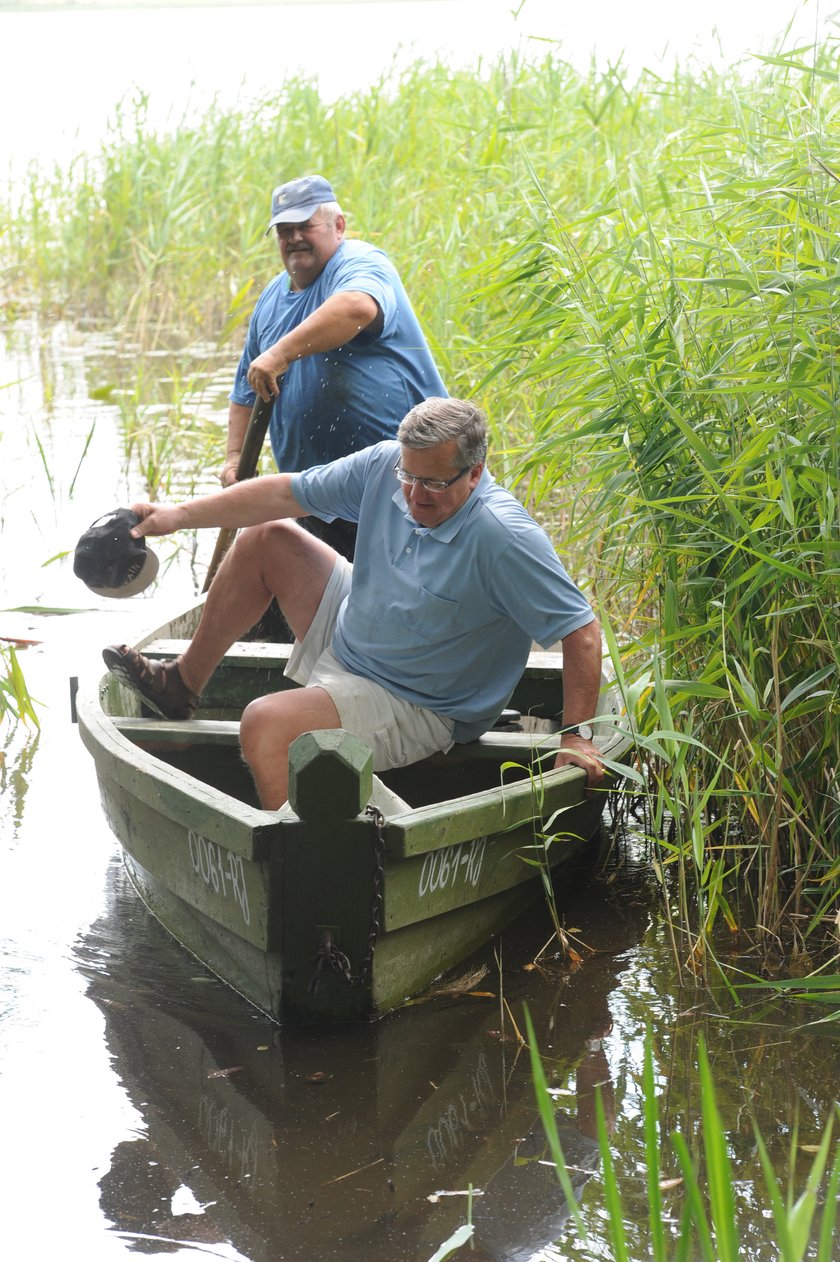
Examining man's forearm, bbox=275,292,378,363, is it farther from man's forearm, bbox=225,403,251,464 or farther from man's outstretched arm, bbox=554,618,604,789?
man's outstretched arm, bbox=554,618,604,789

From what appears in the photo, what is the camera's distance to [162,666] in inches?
165

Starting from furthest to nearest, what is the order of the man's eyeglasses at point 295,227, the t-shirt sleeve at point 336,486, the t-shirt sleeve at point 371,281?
the man's eyeglasses at point 295,227 < the t-shirt sleeve at point 371,281 < the t-shirt sleeve at point 336,486

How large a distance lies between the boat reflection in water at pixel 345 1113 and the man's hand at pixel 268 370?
5.45ft

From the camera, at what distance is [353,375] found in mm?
4668

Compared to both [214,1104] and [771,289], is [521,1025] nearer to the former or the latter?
[214,1104]

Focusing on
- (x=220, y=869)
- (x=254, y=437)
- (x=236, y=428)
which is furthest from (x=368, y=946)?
(x=236, y=428)

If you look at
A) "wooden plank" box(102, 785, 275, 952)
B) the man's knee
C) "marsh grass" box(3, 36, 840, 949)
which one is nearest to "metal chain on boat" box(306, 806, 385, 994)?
"wooden plank" box(102, 785, 275, 952)

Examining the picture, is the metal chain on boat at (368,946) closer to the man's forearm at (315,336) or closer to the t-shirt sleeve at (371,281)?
the man's forearm at (315,336)

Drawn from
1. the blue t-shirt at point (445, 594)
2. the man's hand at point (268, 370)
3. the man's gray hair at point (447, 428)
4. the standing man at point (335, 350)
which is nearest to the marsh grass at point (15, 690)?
the standing man at point (335, 350)

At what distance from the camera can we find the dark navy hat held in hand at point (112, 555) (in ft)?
12.8

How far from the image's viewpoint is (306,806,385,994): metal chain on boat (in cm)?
309

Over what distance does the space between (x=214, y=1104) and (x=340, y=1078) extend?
0.27 m

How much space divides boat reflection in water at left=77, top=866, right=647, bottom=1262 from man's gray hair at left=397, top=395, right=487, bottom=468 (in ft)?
4.10

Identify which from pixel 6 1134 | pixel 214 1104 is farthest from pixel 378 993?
pixel 6 1134
